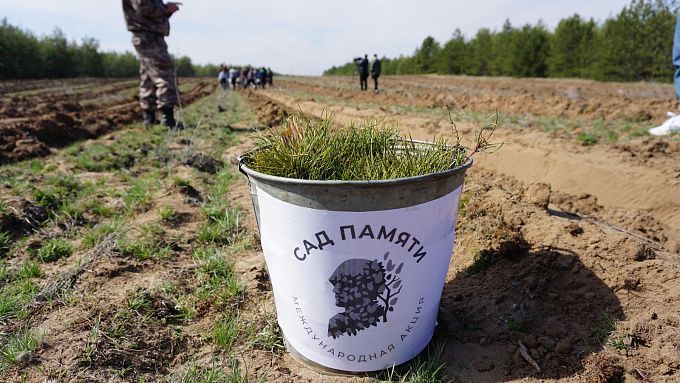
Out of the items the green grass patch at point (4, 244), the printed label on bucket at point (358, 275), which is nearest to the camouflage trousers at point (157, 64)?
the green grass patch at point (4, 244)

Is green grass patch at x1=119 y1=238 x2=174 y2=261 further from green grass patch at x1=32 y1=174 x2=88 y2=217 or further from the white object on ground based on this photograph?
the white object on ground

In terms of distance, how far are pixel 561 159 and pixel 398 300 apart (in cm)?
403

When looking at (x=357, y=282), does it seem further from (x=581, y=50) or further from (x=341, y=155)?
(x=581, y=50)

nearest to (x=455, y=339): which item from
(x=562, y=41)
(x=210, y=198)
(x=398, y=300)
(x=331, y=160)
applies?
(x=398, y=300)

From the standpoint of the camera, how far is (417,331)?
1.78m

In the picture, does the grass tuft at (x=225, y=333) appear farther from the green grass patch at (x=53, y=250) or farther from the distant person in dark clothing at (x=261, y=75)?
the distant person in dark clothing at (x=261, y=75)

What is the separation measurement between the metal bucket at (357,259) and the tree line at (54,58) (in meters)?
32.9

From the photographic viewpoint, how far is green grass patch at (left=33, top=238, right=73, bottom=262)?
2869 millimetres

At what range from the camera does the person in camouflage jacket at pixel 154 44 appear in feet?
24.6

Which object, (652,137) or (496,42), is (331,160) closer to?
(652,137)

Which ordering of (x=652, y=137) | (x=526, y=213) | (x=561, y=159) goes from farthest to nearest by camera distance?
1. (x=652, y=137)
2. (x=561, y=159)
3. (x=526, y=213)

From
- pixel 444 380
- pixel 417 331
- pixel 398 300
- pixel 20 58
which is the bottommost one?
pixel 444 380

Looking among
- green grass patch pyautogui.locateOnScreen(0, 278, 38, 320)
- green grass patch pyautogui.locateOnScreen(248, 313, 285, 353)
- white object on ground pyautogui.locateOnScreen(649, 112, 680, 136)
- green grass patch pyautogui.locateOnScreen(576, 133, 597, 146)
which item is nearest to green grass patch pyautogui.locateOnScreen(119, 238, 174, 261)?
green grass patch pyautogui.locateOnScreen(0, 278, 38, 320)

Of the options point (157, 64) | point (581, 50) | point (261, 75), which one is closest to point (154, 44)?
point (157, 64)
